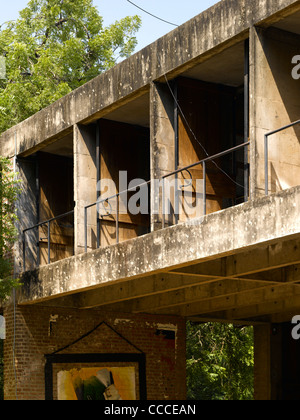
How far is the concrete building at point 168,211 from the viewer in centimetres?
1172

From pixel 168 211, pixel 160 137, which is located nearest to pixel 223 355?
pixel 168 211

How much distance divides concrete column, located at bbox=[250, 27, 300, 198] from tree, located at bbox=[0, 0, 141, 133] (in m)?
14.1

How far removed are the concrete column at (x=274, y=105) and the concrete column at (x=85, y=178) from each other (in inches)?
194

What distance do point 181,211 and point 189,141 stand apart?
1.19 meters

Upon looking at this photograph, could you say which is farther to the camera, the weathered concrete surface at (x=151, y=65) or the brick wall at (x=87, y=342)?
the brick wall at (x=87, y=342)

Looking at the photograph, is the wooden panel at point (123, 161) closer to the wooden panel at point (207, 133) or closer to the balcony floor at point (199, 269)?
the balcony floor at point (199, 269)

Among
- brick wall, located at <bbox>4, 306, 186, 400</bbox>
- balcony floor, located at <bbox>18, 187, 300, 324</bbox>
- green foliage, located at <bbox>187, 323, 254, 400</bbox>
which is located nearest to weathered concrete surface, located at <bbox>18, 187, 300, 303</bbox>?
balcony floor, located at <bbox>18, 187, 300, 324</bbox>

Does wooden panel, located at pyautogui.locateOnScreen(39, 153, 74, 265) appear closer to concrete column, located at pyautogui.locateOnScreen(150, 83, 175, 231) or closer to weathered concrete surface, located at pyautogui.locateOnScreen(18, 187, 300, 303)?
weathered concrete surface, located at pyautogui.locateOnScreen(18, 187, 300, 303)

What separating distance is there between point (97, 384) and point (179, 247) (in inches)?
228

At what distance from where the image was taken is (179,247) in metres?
12.4

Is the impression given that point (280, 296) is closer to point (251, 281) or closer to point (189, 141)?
point (251, 281)

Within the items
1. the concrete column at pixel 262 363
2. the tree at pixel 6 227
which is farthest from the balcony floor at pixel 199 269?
the concrete column at pixel 262 363

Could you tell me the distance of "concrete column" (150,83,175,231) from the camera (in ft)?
43.9
